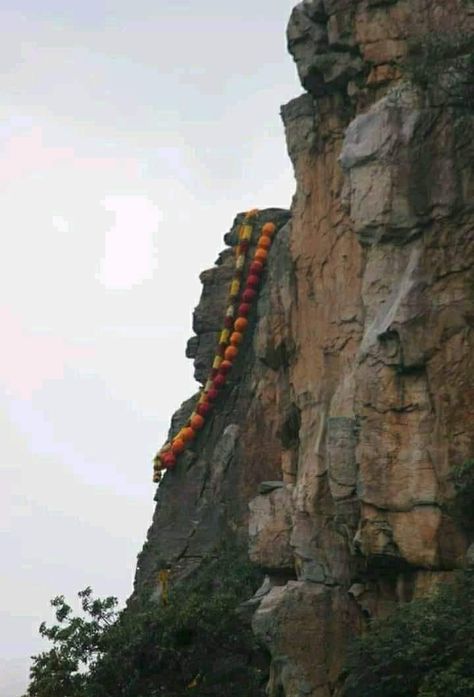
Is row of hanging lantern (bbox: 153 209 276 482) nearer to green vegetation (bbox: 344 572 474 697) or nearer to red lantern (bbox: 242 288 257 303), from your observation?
red lantern (bbox: 242 288 257 303)

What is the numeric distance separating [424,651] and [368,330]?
6158 mm

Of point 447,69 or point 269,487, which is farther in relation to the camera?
point 269,487

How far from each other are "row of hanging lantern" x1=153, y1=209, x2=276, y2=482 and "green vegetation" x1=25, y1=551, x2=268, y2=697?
1174 centimetres

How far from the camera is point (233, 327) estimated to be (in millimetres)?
34594

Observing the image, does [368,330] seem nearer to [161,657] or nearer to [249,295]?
[161,657]

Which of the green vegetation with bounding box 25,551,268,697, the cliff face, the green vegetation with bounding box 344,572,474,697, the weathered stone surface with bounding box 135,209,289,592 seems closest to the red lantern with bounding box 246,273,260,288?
the weathered stone surface with bounding box 135,209,289,592

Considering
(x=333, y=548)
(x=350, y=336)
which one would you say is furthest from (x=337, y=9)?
(x=333, y=548)

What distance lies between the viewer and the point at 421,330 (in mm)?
19938

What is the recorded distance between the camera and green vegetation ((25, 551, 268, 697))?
22.4 m

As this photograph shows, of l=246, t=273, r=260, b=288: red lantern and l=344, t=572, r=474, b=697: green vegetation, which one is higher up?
l=246, t=273, r=260, b=288: red lantern

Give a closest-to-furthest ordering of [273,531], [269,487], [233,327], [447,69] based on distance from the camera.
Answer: [447,69], [273,531], [269,487], [233,327]

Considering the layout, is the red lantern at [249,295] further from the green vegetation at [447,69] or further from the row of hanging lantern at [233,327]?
the green vegetation at [447,69]

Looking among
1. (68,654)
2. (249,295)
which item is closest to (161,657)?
(68,654)

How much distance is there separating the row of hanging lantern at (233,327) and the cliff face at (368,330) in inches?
257
